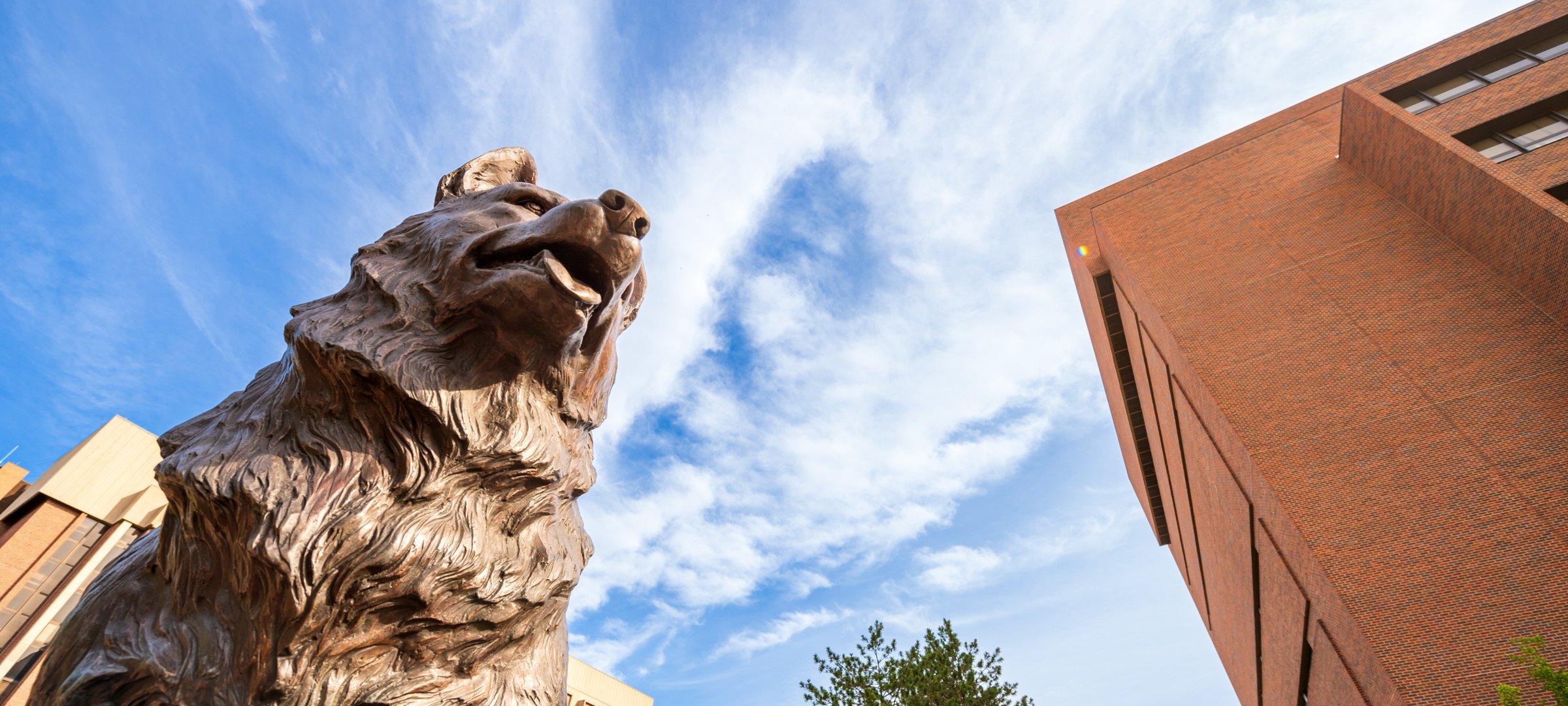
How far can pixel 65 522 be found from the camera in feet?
63.0

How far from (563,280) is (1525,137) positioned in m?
20.9

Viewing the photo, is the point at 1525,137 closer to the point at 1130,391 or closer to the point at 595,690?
the point at 1130,391

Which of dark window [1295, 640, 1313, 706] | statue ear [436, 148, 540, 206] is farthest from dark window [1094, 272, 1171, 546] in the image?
statue ear [436, 148, 540, 206]

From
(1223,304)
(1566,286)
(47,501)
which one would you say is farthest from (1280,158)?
(47,501)

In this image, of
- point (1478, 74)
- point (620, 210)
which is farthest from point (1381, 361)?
point (620, 210)

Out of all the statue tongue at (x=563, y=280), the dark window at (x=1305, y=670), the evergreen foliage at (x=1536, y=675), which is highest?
the dark window at (x=1305, y=670)

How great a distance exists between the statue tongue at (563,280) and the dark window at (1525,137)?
64.8 feet

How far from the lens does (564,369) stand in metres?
2.21

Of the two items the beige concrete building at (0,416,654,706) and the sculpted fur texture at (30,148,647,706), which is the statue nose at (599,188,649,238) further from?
the beige concrete building at (0,416,654,706)

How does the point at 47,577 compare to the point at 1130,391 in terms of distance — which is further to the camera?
the point at 1130,391

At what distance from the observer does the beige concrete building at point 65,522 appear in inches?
699

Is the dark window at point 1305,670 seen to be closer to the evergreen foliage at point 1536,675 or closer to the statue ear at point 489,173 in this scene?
the evergreen foliage at point 1536,675

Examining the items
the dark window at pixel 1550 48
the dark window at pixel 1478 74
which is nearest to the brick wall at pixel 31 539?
the dark window at pixel 1478 74

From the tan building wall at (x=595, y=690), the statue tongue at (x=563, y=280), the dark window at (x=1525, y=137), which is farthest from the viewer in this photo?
the tan building wall at (x=595, y=690)
